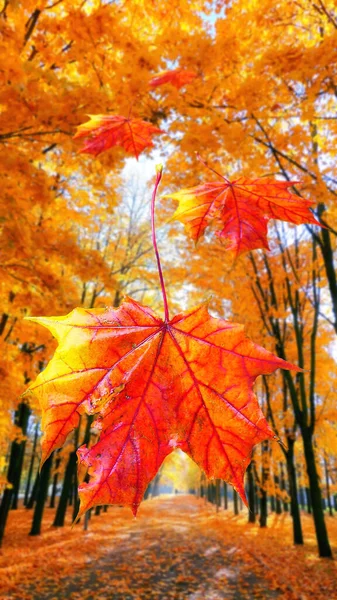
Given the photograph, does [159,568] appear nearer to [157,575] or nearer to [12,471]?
[157,575]

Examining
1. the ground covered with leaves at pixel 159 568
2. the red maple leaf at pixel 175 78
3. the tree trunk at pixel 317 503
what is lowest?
the ground covered with leaves at pixel 159 568

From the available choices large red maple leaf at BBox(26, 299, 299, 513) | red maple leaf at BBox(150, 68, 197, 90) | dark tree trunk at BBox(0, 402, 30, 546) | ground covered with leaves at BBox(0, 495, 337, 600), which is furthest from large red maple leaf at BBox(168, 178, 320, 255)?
dark tree trunk at BBox(0, 402, 30, 546)

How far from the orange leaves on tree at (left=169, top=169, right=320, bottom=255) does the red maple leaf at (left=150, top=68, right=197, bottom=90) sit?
9.89 feet

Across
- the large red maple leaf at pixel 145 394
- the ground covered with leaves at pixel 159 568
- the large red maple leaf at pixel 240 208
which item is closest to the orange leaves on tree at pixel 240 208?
the large red maple leaf at pixel 240 208

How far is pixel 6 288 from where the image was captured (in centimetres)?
481

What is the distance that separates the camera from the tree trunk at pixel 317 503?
852 cm

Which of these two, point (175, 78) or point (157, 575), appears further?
point (157, 575)

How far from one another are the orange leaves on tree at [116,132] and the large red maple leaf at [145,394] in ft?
5.67

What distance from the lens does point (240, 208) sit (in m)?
1.47

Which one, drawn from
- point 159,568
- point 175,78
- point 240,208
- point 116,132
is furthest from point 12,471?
point 240,208

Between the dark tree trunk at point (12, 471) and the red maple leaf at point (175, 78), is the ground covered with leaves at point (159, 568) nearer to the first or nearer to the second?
the dark tree trunk at point (12, 471)

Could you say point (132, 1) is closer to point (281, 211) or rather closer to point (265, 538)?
point (281, 211)

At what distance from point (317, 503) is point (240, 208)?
9.55m

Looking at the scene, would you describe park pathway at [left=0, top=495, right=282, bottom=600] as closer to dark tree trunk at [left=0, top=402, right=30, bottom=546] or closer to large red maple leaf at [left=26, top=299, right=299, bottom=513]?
dark tree trunk at [left=0, top=402, right=30, bottom=546]
